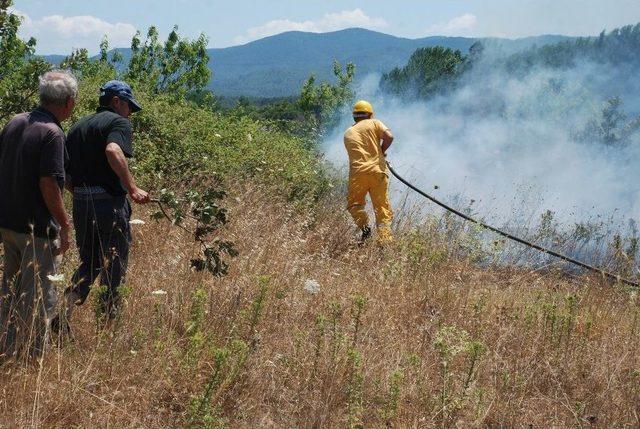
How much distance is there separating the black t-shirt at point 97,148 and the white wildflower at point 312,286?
1.49 m

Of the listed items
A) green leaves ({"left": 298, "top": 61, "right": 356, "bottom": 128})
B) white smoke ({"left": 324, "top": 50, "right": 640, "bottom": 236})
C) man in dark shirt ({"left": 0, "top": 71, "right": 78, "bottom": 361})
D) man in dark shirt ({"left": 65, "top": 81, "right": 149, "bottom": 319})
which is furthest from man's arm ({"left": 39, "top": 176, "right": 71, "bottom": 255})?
green leaves ({"left": 298, "top": 61, "right": 356, "bottom": 128})

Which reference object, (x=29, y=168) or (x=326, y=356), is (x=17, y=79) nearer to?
(x=29, y=168)

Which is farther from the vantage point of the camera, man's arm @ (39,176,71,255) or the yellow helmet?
the yellow helmet

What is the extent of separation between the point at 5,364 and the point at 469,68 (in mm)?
18636

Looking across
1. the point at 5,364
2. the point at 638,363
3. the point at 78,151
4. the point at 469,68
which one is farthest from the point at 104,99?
the point at 469,68

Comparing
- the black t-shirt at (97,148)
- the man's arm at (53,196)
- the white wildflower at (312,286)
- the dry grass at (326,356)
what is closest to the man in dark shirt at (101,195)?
the black t-shirt at (97,148)

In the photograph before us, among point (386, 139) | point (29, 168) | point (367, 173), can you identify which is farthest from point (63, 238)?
point (386, 139)

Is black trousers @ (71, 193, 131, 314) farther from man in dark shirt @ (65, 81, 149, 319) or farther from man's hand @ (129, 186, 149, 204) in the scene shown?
man's hand @ (129, 186, 149, 204)

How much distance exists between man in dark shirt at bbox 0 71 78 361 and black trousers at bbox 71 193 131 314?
0.52m

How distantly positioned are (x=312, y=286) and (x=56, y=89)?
2.26m

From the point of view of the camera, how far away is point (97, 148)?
159 inches

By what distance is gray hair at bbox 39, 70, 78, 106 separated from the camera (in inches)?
136

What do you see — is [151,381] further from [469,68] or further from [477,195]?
[469,68]

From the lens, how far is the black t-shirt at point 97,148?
4.01 meters
